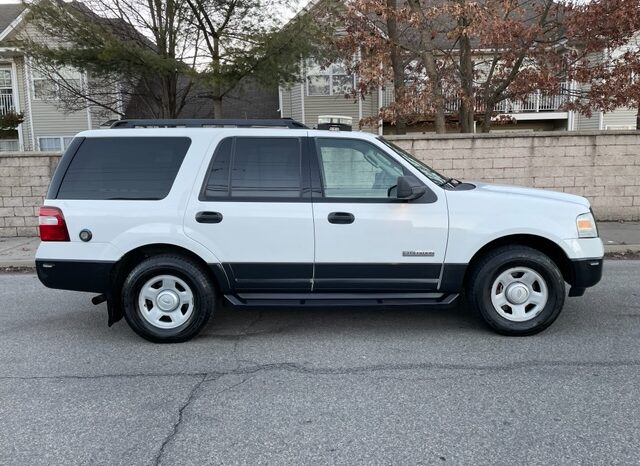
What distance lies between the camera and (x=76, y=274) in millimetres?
4652

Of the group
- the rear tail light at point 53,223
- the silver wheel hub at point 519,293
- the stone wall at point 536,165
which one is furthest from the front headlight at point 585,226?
the stone wall at point 536,165

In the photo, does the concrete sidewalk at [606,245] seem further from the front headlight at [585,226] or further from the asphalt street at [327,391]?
the front headlight at [585,226]

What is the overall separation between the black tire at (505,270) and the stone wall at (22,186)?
897 centimetres

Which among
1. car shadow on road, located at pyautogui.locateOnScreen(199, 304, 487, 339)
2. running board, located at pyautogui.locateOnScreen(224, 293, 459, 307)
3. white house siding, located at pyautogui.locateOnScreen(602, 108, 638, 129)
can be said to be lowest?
car shadow on road, located at pyautogui.locateOnScreen(199, 304, 487, 339)

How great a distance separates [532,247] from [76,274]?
4157 mm

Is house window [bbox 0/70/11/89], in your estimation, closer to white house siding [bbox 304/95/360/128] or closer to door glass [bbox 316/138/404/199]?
white house siding [bbox 304/95/360/128]

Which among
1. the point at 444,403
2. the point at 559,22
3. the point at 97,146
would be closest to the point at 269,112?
the point at 559,22

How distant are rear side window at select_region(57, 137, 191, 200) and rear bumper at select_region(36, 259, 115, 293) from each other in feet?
1.97

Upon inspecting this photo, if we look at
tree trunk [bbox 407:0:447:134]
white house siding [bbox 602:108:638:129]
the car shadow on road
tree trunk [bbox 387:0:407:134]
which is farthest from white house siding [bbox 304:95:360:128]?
the car shadow on road

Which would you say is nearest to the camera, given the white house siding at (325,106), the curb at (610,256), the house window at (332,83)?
the curb at (610,256)

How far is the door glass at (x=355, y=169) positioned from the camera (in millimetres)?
4602

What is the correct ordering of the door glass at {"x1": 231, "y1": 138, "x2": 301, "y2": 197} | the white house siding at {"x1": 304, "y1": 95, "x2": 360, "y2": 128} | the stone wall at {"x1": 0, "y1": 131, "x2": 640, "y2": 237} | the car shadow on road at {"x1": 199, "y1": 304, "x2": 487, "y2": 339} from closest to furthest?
the door glass at {"x1": 231, "y1": 138, "x2": 301, "y2": 197} < the car shadow on road at {"x1": 199, "y1": 304, "x2": 487, "y2": 339} < the stone wall at {"x1": 0, "y1": 131, "x2": 640, "y2": 237} < the white house siding at {"x1": 304, "y1": 95, "x2": 360, "y2": 128}

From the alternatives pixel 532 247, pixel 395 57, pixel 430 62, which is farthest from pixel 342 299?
pixel 395 57

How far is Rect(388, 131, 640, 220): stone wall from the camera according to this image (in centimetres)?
1050
